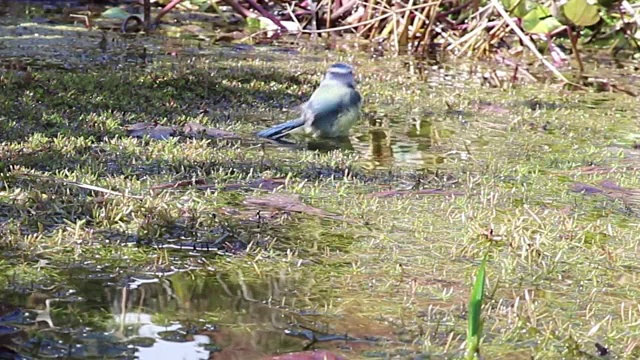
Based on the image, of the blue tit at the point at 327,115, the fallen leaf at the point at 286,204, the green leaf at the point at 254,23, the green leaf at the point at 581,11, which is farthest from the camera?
the green leaf at the point at 254,23

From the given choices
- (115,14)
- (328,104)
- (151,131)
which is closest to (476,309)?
(151,131)

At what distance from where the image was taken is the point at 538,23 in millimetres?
8156

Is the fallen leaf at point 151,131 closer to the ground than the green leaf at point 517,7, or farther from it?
closer to the ground

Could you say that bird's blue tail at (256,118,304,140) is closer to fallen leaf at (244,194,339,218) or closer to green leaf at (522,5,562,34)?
fallen leaf at (244,194,339,218)

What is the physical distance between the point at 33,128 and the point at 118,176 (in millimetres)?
805

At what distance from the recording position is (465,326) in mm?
2029

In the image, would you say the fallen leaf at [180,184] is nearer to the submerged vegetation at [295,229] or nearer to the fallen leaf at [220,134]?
the submerged vegetation at [295,229]

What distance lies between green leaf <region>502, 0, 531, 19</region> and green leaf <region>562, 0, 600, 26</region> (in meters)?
0.41

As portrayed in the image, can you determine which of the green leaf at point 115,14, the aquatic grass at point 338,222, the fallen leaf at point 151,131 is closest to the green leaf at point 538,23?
the aquatic grass at point 338,222

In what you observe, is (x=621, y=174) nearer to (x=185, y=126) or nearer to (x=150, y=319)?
(x=185, y=126)

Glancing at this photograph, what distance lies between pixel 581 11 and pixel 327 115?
3.93m

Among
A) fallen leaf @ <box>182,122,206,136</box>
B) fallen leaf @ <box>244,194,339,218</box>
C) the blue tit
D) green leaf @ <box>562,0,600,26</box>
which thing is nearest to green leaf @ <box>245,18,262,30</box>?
green leaf @ <box>562,0,600,26</box>

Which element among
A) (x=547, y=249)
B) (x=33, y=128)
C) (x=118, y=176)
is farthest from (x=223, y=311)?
(x=33, y=128)

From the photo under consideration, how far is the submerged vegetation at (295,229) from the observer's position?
6.39 feet
